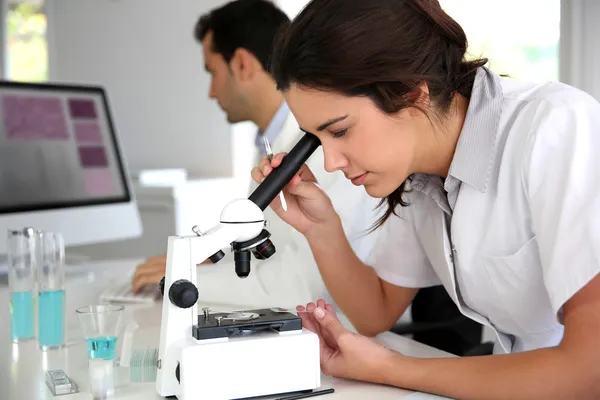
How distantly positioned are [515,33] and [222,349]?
216cm

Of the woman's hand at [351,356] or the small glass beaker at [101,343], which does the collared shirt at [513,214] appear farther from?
the small glass beaker at [101,343]

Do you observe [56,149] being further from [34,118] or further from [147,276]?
[147,276]

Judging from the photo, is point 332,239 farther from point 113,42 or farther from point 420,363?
point 113,42

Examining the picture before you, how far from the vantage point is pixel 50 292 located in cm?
139

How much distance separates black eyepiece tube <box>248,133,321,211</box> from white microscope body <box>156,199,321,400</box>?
13 centimetres

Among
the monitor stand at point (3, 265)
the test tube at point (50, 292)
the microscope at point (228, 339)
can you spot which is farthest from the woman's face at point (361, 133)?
the monitor stand at point (3, 265)

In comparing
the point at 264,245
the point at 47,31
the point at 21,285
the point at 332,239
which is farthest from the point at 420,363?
the point at 47,31

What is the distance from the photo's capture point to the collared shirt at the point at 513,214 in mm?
991

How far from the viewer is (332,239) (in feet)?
4.86

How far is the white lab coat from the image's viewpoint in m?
1.72

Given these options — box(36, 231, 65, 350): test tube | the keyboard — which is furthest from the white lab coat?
box(36, 231, 65, 350): test tube

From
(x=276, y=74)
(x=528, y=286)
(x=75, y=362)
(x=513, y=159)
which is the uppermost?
(x=276, y=74)

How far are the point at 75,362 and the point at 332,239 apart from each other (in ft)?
1.80

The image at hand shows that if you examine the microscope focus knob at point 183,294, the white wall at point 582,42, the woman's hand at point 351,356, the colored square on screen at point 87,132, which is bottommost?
the woman's hand at point 351,356
